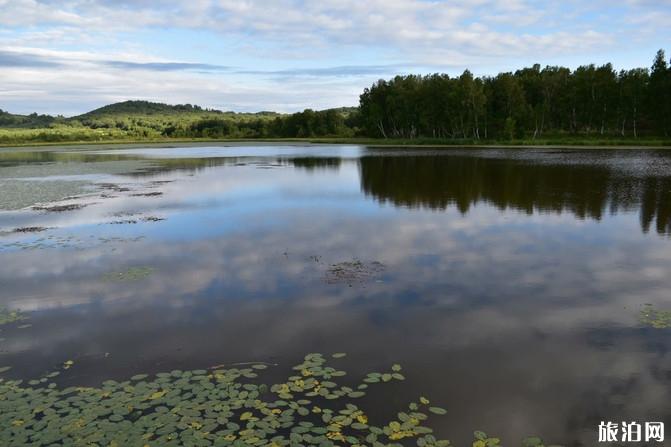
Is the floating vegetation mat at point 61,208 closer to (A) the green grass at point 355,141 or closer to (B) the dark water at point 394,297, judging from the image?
(B) the dark water at point 394,297

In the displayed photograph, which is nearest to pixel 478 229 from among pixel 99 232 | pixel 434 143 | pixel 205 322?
pixel 205 322

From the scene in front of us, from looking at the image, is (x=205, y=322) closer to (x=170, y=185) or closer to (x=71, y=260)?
(x=71, y=260)

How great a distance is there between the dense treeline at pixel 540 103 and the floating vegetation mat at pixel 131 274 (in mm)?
65857

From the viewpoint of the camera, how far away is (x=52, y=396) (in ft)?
20.7

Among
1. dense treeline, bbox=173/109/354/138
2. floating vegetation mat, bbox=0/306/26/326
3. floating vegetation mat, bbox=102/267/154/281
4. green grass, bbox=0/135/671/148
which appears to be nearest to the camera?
floating vegetation mat, bbox=0/306/26/326

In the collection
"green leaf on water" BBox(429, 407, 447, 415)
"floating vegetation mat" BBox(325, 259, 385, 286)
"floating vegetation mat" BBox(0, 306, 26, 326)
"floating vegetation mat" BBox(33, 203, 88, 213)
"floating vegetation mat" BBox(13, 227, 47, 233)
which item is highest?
"floating vegetation mat" BBox(33, 203, 88, 213)

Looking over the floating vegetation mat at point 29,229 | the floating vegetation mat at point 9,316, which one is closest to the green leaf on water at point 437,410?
the floating vegetation mat at point 9,316

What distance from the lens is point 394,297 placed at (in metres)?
9.88

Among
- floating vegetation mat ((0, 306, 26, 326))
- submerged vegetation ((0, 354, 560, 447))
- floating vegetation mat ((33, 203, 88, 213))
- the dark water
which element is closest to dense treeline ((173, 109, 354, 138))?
floating vegetation mat ((33, 203, 88, 213))

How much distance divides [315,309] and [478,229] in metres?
8.14

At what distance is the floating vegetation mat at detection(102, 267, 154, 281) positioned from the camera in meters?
11.5

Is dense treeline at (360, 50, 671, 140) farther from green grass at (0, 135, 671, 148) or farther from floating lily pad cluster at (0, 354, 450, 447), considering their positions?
floating lily pad cluster at (0, 354, 450, 447)

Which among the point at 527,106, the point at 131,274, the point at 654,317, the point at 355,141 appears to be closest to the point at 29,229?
the point at 131,274

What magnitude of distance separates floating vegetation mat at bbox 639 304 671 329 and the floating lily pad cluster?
451 centimetres
